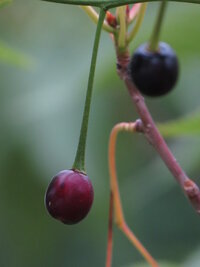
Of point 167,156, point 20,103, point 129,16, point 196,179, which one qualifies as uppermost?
point 129,16

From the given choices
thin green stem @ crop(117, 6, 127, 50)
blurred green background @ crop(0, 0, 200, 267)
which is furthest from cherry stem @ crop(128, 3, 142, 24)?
blurred green background @ crop(0, 0, 200, 267)

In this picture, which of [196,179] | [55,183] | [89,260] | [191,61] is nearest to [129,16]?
[55,183]

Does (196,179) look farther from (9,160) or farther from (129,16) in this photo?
(129,16)

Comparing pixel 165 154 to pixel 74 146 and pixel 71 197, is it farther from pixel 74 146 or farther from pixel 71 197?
pixel 74 146

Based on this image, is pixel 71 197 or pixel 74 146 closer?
pixel 71 197

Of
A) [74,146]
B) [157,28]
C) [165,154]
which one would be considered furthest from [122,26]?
[74,146]

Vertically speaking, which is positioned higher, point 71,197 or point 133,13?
point 133,13

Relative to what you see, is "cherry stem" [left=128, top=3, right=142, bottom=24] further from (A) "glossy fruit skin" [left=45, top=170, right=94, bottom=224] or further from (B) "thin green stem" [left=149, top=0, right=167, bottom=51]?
(A) "glossy fruit skin" [left=45, top=170, right=94, bottom=224]
